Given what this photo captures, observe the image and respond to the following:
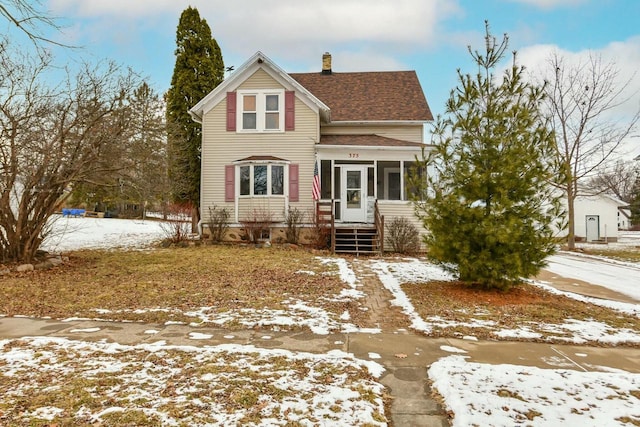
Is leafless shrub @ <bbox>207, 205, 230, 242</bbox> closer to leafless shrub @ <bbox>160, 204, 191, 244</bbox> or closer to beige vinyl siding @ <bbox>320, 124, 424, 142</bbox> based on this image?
leafless shrub @ <bbox>160, 204, 191, 244</bbox>

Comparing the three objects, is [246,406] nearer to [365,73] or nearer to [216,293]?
[216,293]

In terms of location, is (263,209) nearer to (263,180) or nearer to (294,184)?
(263,180)

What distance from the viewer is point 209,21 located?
20125 millimetres

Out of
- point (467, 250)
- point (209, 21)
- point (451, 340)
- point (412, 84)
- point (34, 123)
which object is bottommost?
point (451, 340)

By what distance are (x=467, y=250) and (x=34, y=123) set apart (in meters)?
10.0

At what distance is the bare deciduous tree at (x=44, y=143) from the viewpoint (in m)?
9.38

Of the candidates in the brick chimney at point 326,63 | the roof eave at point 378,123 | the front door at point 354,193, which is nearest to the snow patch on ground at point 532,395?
the front door at point 354,193

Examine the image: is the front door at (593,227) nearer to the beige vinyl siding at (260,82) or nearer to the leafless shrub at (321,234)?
the leafless shrub at (321,234)

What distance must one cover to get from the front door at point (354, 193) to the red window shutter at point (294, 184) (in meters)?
1.83

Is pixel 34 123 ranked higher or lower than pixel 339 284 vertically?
higher

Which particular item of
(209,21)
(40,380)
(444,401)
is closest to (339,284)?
(444,401)

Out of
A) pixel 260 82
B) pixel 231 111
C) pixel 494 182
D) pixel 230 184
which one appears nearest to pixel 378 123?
pixel 260 82

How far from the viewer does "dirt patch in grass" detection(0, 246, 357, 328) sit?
6461 mm

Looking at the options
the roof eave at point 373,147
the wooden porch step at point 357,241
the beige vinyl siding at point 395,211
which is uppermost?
the roof eave at point 373,147
